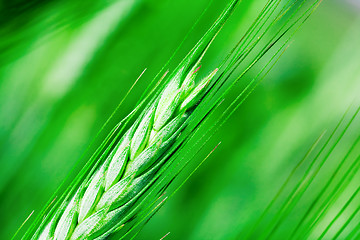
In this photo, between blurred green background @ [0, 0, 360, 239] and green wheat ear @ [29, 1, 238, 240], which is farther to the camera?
blurred green background @ [0, 0, 360, 239]

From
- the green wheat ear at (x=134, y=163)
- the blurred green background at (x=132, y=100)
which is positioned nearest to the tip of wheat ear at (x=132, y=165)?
the green wheat ear at (x=134, y=163)

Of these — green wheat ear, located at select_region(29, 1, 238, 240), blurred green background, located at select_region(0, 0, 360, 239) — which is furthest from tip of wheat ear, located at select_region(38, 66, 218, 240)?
blurred green background, located at select_region(0, 0, 360, 239)

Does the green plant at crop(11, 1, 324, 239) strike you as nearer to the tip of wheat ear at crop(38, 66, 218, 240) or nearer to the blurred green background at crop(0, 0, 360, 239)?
the tip of wheat ear at crop(38, 66, 218, 240)

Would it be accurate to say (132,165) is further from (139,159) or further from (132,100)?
(132,100)

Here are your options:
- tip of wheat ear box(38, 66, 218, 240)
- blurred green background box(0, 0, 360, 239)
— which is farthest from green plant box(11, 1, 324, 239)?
blurred green background box(0, 0, 360, 239)

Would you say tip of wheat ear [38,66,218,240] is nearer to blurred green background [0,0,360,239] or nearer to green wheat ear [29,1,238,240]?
green wheat ear [29,1,238,240]

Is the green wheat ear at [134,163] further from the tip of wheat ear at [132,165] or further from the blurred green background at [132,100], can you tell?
the blurred green background at [132,100]
